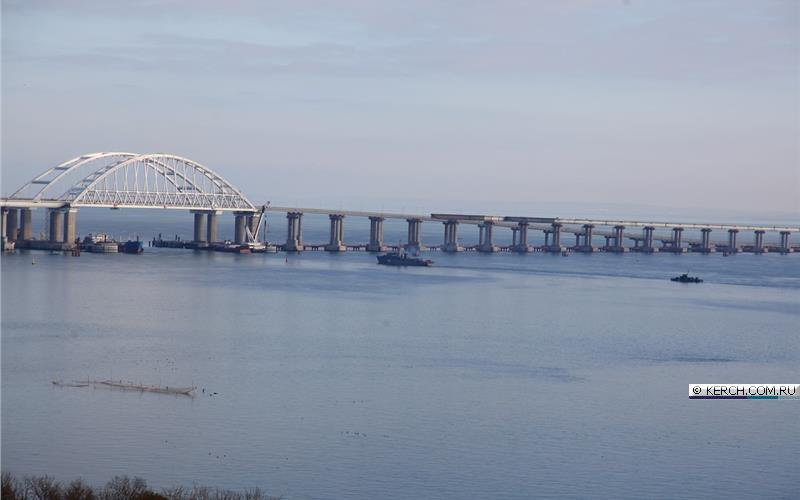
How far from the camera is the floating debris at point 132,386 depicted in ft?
71.9

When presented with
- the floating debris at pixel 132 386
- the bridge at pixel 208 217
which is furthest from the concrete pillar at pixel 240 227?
the floating debris at pixel 132 386

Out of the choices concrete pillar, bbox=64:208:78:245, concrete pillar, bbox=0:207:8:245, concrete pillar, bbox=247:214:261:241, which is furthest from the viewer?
concrete pillar, bbox=247:214:261:241

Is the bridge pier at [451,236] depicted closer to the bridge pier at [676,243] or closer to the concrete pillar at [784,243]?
the bridge pier at [676,243]

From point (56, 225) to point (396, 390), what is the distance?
4223cm

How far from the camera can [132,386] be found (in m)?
22.2

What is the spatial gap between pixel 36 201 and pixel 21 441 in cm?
4285

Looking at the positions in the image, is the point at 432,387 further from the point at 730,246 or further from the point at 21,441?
the point at 730,246

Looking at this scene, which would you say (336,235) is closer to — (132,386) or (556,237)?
(556,237)

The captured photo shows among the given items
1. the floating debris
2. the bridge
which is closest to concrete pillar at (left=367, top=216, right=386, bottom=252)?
the bridge

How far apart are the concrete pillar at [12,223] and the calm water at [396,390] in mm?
17088

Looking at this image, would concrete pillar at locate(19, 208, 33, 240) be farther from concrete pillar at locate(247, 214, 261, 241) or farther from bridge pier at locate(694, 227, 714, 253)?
bridge pier at locate(694, 227, 714, 253)

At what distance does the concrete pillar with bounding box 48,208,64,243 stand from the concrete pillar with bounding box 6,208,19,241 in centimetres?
162

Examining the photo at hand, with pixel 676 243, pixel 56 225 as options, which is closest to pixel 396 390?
pixel 56 225

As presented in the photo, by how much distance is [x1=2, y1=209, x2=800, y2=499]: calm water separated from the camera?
56.5 feet
